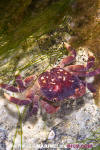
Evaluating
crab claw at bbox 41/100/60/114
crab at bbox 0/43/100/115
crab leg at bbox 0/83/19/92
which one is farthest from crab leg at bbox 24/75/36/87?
crab claw at bbox 41/100/60/114

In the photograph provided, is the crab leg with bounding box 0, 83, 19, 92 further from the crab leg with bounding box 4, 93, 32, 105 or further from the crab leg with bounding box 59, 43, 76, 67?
the crab leg with bounding box 59, 43, 76, 67

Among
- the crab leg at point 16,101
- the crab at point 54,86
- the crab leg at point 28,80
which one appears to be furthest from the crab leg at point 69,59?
the crab leg at point 16,101

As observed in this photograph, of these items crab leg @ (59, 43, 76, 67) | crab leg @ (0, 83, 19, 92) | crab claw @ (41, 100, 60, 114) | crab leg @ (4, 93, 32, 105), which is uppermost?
crab leg @ (59, 43, 76, 67)

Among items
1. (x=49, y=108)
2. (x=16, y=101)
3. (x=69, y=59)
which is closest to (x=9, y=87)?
(x=16, y=101)

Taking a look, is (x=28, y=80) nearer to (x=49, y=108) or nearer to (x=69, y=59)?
(x=49, y=108)

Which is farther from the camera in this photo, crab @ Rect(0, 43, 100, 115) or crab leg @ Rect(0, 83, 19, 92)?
crab leg @ Rect(0, 83, 19, 92)

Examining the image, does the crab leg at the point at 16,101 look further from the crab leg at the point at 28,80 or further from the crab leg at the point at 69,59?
the crab leg at the point at 69,59

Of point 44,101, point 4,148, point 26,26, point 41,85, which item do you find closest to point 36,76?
point 41,85

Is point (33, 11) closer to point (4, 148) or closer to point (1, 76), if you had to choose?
point (1, 76)
